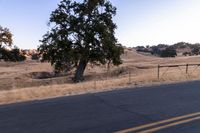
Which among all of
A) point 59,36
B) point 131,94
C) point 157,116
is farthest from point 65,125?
point 59,36

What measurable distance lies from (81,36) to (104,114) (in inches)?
1004

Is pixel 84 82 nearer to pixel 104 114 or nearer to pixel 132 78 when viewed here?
pixel 132 78

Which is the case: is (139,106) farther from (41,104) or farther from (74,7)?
(74,7)

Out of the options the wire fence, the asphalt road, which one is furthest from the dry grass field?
the asphalt road

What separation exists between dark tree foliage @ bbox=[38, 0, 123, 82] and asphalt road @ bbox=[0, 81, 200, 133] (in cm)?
2127

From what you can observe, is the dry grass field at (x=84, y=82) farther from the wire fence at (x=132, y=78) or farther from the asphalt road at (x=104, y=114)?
the asphalt road at (x=104, y=114)

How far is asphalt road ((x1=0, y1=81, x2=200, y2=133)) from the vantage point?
836cm

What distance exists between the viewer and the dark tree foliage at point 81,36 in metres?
34.8

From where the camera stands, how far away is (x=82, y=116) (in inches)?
385

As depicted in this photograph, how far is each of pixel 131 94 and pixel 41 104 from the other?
13.5 feet

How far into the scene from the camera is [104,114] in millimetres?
10086

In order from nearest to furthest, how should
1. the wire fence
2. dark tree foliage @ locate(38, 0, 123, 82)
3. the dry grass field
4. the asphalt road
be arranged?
the asphalt road
the dry grass field
the wire fence
dark tree foliage @ locate(38, 0, 123, 82)

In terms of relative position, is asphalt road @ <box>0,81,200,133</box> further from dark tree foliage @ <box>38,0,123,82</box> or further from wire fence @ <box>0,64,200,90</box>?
dark tree foliage @ <box>38,0,123,82</box>

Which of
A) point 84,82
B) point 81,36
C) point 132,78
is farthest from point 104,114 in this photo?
point 81,36
